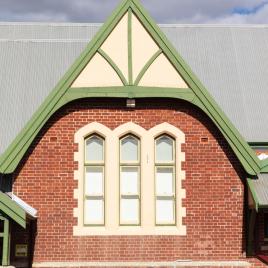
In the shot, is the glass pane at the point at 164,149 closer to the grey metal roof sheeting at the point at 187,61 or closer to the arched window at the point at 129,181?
the arched window at the point at 129,181

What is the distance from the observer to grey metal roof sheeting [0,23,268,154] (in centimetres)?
1720

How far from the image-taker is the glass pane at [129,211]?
13773 mm

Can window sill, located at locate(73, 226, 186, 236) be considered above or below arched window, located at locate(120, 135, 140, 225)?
below

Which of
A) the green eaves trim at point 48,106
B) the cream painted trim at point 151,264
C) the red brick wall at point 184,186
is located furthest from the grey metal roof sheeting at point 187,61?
the cream painted trim at point 151,264

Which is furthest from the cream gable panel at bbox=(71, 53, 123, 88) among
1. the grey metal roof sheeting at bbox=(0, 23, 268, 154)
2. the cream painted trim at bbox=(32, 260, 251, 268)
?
the cream painted trim at bbox=(32, 260, 251, 268)

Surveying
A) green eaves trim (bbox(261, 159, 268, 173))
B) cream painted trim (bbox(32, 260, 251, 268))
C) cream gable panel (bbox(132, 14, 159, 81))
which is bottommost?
cream painted trim (bbox(32, 260, 251, 268))

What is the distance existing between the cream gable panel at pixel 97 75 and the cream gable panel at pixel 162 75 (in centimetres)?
64

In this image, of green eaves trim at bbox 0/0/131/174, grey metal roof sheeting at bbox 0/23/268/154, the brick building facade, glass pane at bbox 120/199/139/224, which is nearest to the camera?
green eaves trim at bbox 0/0/131/174

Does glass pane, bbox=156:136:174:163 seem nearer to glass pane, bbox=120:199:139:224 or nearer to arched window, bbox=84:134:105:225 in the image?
glass pane, bbox=120:199:139:224

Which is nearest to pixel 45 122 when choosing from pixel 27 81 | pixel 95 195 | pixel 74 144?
pixel 74 144

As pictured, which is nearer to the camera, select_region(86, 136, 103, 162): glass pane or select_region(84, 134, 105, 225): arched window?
select_region(84, 134, 105, 225): arched window

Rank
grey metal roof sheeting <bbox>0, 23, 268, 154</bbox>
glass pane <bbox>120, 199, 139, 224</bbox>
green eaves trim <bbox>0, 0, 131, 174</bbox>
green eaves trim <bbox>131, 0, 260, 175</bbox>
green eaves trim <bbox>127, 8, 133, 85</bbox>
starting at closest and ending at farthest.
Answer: green eaves trim <bbox>0, 0, 131, 174</bbox>, green eaves trim <bbox>131, 0, 260, 175</bbox>, green eaves trim <bbox>127, 8, 133, 85</bbox>, glass pane <bbox>120, 199, 139, 224</bbox>, grey metal roof sheeting <bbox>0, 23, 268, 154</bbox>

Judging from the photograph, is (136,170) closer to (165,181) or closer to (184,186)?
(165,181)

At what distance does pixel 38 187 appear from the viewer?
13727mm
